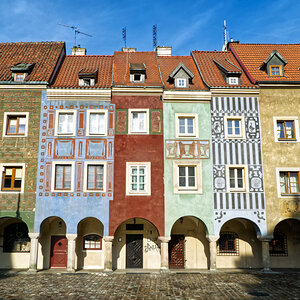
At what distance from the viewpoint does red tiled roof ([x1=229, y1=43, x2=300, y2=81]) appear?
22.4 metres

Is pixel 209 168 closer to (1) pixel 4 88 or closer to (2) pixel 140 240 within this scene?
(2) pixel 140 240

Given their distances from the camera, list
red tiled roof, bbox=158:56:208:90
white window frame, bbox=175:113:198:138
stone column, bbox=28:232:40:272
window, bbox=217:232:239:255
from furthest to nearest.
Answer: red tiled roof, bbox=158:56:208:90
window, bbox=217:232:239:255
white window frame, bbox=175:113:198:138
stone column, bbox=28:232:40:272

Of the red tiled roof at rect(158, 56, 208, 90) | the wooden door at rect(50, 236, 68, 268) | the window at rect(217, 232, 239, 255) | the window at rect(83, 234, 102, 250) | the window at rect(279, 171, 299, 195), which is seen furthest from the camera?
the red tiled roof at rect(158, 56, 208, 90)

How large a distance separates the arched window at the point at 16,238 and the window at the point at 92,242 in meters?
3.46

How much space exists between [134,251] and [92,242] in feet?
8.74

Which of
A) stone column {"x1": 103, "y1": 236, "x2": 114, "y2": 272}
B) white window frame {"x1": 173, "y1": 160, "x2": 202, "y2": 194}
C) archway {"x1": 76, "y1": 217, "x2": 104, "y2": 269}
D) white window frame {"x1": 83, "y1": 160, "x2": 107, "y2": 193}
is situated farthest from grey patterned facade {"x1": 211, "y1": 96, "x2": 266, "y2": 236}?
archway {"x1": 76, "y1": 217, "x2": 104, "y2": 269}

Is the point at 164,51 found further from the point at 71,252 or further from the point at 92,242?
the point at 71,252

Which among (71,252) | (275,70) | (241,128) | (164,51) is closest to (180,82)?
(241,128)

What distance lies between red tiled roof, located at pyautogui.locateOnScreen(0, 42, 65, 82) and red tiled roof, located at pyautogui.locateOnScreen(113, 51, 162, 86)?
13.7 ft

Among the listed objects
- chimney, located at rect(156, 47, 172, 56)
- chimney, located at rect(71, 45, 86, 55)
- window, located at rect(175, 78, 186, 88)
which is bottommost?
window, located at rect(175, 78, 186, 88)

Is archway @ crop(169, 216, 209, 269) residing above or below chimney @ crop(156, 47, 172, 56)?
below

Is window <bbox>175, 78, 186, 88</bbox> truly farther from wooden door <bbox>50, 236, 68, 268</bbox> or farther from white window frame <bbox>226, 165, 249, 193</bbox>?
wooden door <bbox>50, 236, 68, 268</bbox>

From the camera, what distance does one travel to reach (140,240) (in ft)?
70.3

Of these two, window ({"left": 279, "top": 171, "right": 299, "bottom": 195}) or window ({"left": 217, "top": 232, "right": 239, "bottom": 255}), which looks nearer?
window ({"left": 279, "top": 171, "right": 299, "bottom": 195})
